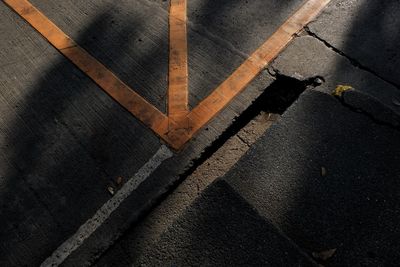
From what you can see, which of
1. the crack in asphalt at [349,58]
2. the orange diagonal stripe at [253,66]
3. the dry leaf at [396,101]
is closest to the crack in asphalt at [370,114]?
the dry leaf at [396,101]

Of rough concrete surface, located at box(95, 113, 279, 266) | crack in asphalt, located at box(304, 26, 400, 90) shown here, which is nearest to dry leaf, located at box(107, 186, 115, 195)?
rough concrete surface, located at box(95, 113, 279, 266)

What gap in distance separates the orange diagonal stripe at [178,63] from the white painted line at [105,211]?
15.5 inches

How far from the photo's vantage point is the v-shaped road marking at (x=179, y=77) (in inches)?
126

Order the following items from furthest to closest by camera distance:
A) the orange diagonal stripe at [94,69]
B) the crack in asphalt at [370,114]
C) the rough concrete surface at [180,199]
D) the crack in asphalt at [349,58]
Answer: the orange diagonal stripe at [94,69]
the crack in asphalt at [349,58]
the crack in asphalt at [370,114]
the rough concrete surface at [180,199]

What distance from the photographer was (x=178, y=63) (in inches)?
140

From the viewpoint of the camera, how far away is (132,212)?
2.85 m

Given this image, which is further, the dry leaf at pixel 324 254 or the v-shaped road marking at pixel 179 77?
the v-shaped road marking at pixel 179 77

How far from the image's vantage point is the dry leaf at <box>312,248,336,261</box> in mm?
2443

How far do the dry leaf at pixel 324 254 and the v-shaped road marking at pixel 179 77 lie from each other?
→ 128cm

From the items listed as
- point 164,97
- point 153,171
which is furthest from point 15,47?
point 153,171

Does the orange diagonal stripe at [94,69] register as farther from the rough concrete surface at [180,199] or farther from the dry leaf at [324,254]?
the dry leaf at [324,254]

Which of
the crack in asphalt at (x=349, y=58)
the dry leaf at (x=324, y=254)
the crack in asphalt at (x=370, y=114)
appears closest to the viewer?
the dry leaf at (x=324, y=254)

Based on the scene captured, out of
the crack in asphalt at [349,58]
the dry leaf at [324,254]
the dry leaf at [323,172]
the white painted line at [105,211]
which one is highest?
the crack in asphalt at [349,58]

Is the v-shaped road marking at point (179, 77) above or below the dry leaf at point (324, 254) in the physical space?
above
